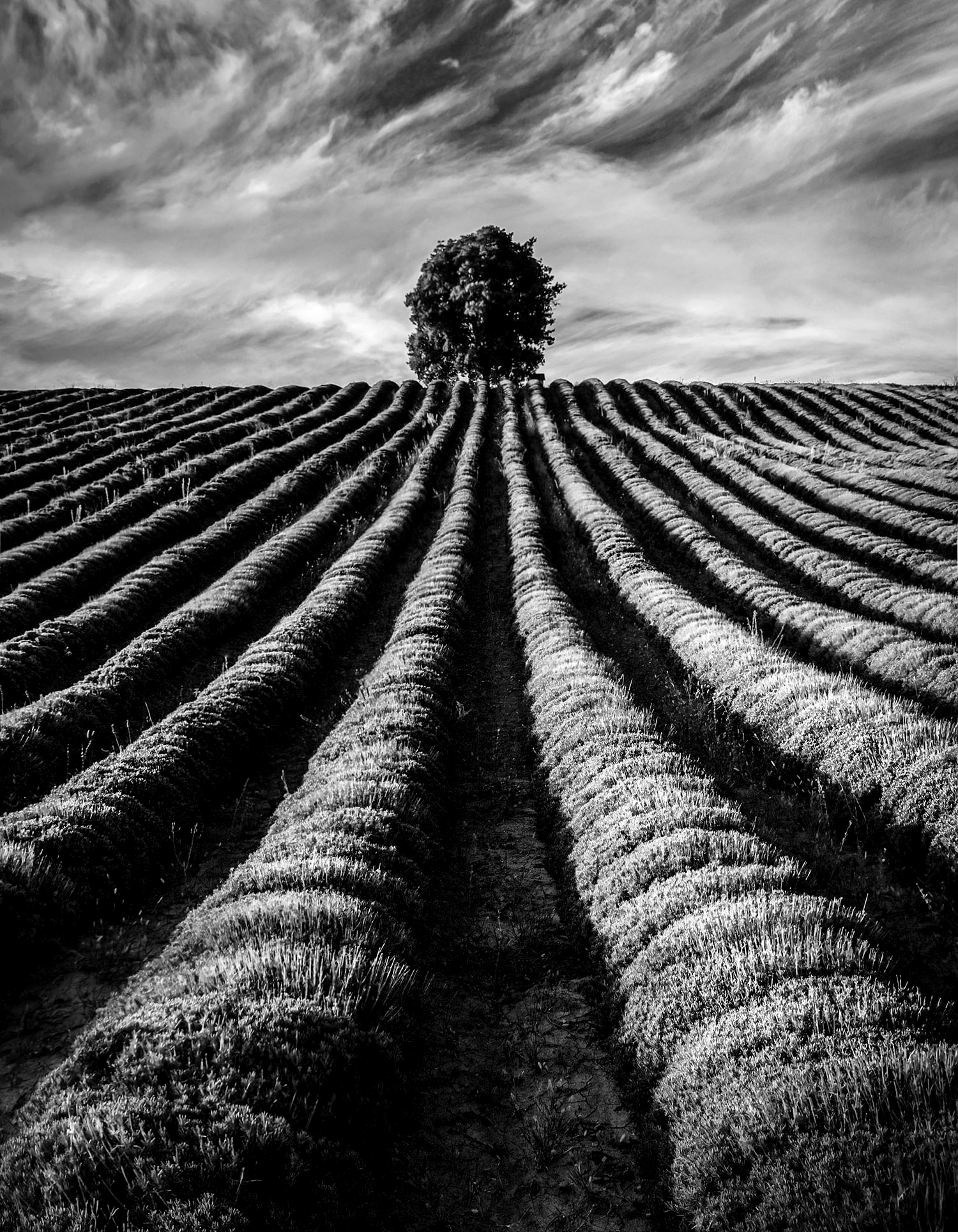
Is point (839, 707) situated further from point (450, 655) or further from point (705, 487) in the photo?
point (705, 487)

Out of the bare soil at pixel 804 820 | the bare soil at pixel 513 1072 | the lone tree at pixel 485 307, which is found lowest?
the bare soil at pixel 804 820

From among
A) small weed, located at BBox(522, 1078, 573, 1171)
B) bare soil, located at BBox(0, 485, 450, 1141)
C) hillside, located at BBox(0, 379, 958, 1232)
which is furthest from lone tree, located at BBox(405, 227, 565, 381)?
small weed, located at BBox(522, 1078, 573, 1171)

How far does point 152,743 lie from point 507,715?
17.8ft

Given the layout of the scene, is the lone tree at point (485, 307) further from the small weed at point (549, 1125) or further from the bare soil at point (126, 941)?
the small weed at point (549, 1125)

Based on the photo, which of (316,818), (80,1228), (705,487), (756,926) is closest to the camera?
(80,1228)

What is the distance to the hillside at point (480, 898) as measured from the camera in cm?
340

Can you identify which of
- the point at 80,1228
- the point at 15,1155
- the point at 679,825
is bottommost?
the point at 679,825

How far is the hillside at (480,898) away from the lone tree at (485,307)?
51.1m

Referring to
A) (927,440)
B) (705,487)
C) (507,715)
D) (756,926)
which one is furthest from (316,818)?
(927,440)

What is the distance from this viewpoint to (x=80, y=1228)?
2.80 meters

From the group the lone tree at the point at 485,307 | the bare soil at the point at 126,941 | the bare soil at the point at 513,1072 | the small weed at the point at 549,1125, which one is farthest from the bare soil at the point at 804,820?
the lone tree at the point at 485,307

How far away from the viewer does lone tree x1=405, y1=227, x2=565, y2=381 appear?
63688 mm

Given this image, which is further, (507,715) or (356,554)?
Answer: (356,554)

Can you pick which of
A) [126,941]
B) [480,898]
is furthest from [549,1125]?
[126,941]
